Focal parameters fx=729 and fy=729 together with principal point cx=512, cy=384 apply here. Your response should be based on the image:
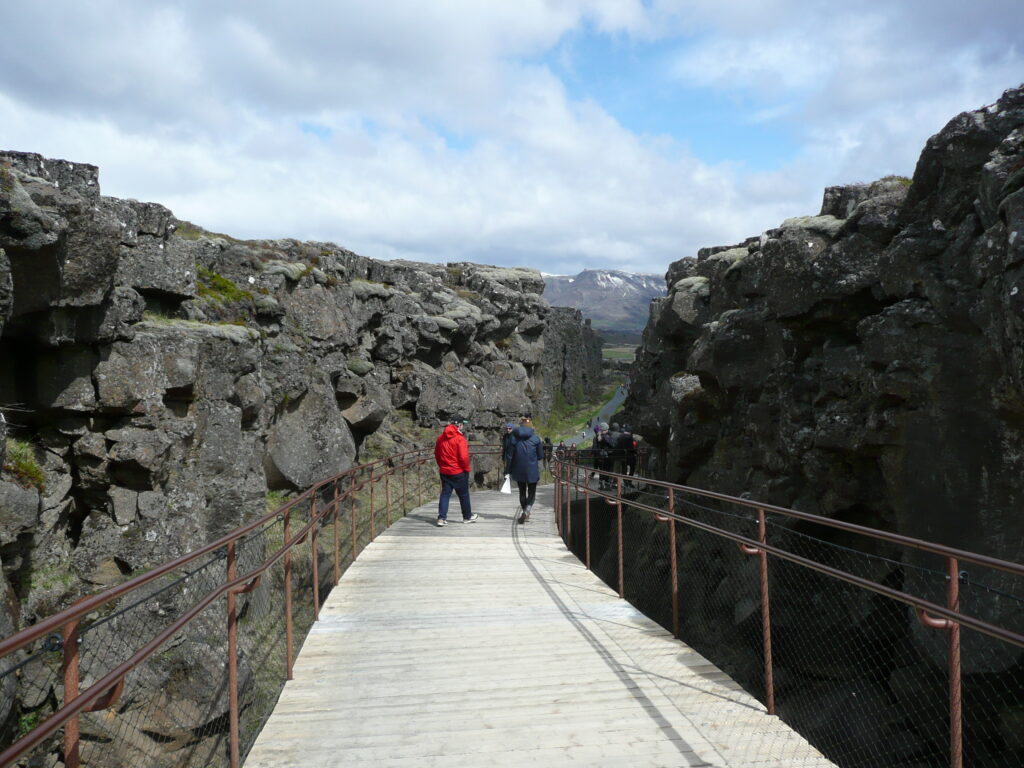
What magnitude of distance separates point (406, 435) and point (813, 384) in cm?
1475

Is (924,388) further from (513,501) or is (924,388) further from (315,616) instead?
(513,501)

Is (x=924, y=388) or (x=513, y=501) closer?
(x=924, y=388)

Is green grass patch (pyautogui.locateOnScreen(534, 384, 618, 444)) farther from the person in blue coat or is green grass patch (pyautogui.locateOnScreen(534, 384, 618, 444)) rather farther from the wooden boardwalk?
the wooden boardwalk

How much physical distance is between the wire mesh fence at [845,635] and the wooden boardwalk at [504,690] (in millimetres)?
627

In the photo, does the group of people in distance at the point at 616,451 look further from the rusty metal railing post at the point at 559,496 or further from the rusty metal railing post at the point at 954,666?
the rusty metal railing post at the point at 954,666

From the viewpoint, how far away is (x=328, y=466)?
18.7 meters

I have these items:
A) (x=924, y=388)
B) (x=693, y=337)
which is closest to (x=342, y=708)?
(x=924, y=388)

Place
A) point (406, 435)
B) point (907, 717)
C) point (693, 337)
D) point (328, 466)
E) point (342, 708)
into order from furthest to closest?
1. point (406, 435)
2. point (693, 337)
3. point (328, 466)
4. point (907, 717)
5. point (342, 708)

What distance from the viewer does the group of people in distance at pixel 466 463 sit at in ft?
43.5

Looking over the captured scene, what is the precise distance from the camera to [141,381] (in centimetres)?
1173

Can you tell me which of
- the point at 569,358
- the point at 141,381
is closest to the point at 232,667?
the point at 141,381

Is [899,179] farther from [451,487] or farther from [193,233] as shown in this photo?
[193,233]

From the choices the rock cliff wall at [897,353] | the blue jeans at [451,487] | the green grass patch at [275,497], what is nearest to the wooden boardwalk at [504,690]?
the blue jeans at [451,487]

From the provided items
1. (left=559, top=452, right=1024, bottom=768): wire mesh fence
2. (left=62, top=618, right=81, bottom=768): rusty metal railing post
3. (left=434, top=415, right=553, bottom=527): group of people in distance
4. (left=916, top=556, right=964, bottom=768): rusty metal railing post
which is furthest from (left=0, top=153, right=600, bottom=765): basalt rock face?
(left=916, top=556, right=964, bottom=768): rusty metal railing post
